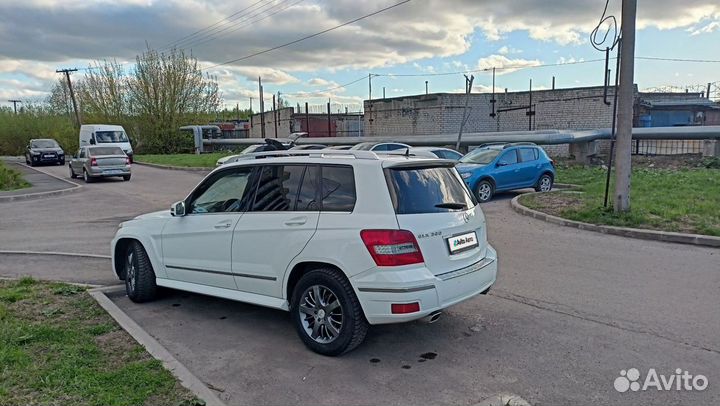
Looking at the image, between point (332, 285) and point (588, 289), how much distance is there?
3.44 meters

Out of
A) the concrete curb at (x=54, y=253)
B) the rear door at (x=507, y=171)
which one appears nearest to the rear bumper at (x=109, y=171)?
the concrete curb at (x=54, y=253)

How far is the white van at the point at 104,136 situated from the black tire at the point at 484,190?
22919mm

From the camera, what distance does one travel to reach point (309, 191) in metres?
4.21

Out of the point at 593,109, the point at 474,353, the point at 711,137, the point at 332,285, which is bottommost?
the point at 474,353

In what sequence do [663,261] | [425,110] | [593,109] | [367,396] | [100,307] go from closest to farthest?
1. [367,396]
2. [100,307]
3. [663,261]
4. [593,109]
5. [425,110]

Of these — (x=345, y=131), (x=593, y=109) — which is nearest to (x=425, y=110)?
(x=593, y=109)

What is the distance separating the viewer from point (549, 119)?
26.3m

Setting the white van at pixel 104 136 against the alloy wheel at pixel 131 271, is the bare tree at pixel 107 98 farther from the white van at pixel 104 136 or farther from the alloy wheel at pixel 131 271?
the alloy wheel at pixel 131 271

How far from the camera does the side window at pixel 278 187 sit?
4.31 metres

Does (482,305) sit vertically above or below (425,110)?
below

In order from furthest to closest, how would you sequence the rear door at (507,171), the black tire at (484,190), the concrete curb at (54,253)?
the rear door at (507,171) < the black tire at (484,190) < the concrete curb at (54,253)

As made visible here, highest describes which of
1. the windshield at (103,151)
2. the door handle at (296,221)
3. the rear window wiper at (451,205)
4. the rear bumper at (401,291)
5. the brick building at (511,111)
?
the brick building at (511,111)

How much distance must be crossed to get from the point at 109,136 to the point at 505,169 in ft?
84.1

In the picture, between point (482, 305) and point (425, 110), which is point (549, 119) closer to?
point (425, 110)
